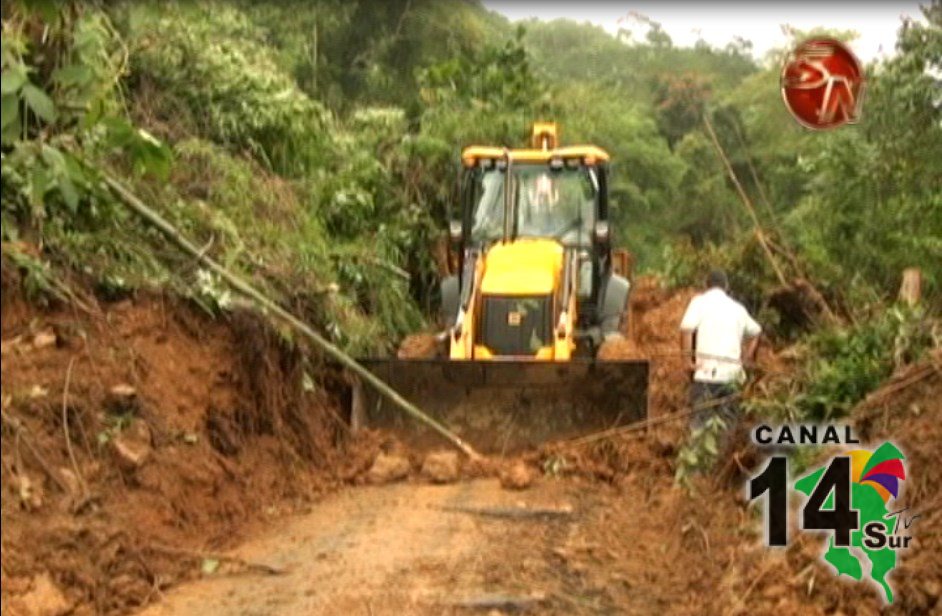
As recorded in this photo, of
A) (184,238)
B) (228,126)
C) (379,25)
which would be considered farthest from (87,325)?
(379,25)

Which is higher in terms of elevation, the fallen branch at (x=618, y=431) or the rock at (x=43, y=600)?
the rock at (x=43, y=600)

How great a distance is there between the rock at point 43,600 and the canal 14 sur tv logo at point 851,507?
12.4 ft

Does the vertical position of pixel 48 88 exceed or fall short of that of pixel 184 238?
it exceeds it

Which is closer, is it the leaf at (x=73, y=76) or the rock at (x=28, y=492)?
the leaf at (x=73, y=76)

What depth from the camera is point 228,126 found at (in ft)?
42.6

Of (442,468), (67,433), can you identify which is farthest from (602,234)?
(67,433)

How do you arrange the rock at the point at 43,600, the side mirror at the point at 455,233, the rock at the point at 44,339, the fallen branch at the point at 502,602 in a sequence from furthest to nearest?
the side mirror at the point at 455,233
the rock at the point at 44,339
the fallen branch at the point at 502,602
the rock at the point at 43,600

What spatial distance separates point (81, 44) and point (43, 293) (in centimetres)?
346

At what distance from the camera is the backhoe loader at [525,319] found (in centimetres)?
1114

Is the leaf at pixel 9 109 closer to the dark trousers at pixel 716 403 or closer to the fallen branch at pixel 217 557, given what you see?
the fallen branch at pixel 217 557

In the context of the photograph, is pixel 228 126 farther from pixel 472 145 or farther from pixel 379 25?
pixel 379 25

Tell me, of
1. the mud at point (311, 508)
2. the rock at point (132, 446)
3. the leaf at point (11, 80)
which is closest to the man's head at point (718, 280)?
the mud at point (311, 508)

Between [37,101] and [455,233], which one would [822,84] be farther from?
[37,101]

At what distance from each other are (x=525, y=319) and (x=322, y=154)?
4.39 metres
